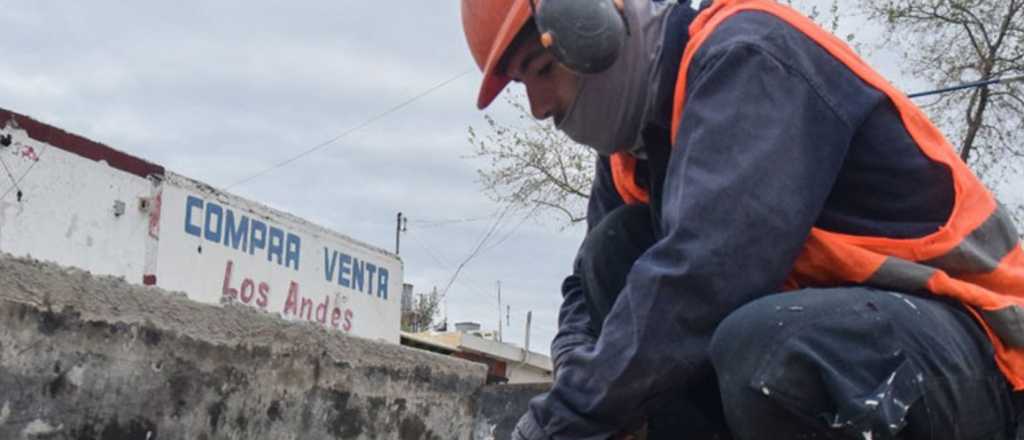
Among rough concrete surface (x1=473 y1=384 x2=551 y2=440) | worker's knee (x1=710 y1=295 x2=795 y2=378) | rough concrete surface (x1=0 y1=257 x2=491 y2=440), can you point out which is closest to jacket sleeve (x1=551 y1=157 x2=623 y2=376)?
worker's knee (x1=710 y1=295 x2=795 y2=378)

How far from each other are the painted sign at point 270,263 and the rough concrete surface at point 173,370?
2.19 meters

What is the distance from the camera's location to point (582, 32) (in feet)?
6.10

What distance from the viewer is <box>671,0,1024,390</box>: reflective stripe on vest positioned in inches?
68.3

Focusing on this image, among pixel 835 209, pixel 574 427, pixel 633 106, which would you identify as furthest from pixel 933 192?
pixel 574 427

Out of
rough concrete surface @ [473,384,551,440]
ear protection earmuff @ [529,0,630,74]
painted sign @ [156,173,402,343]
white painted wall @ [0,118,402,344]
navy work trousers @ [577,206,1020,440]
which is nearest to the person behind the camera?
navy work trousers @ [577,206,1020,440]

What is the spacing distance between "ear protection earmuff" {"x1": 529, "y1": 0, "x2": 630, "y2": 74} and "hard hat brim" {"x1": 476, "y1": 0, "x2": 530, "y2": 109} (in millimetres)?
129

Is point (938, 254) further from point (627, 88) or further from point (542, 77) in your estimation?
point (542, 77)

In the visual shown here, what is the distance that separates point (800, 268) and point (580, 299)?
0.78 m

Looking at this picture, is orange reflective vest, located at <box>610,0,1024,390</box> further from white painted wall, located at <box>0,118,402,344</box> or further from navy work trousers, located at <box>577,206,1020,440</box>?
white painted wall, located at <box>0,118,402,344</box>

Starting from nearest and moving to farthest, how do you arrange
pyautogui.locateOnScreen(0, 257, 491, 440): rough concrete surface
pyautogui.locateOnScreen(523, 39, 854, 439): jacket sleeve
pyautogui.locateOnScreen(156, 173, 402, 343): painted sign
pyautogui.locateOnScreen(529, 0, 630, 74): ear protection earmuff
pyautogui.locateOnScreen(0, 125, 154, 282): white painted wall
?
pyautogui.locateOnScreen(523, 39, 854, 439): jacket sleeve < pyautogui.locateOnScreen(529, 0, 630, 74): ear protection earmuff < pyautogui.locateOnScreen(0, 257, 491, 440): rough concrete surface < pyautogui.locateOnScreen(0, 125, 154, 282): white painted wall < pyautogui.locateOnScreen(156, 173, 402, 343): painted sign

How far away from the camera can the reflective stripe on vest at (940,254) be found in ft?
5.69

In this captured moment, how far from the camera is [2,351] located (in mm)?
2244

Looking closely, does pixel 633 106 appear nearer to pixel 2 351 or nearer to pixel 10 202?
pixel 2 351

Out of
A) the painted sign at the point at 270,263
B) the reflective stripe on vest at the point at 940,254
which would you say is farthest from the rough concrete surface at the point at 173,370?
the painted sign at the point at 270,263
